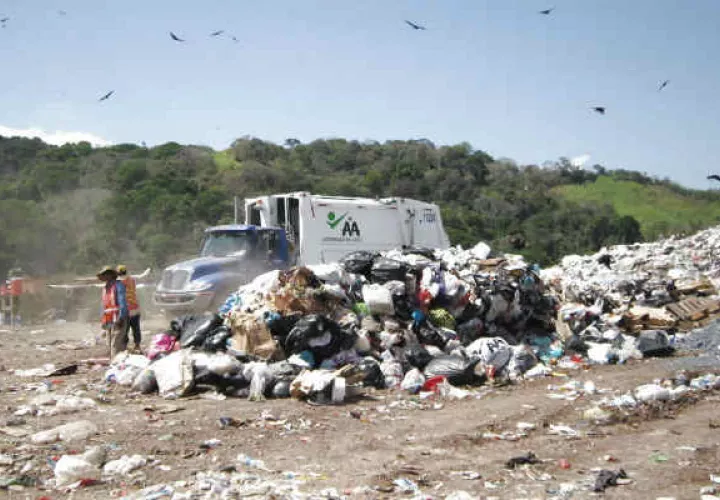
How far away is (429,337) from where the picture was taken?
795cm

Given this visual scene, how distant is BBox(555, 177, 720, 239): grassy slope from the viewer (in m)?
50.6

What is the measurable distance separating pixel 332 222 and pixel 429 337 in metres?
5.78

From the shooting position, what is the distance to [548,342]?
360 inches

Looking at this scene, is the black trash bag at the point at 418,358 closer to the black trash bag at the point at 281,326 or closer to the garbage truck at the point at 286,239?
the black trash bag at the point at 281,326

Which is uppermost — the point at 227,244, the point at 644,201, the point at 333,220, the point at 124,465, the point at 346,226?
the point at 644,201

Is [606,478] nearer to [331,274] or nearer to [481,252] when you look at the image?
[331,274]

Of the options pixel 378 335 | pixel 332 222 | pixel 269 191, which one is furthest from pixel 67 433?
pixel 269 191

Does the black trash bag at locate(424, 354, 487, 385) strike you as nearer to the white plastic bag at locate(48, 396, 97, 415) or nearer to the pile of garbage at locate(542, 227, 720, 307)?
the white plastic bag at locate(48, 396, 97, 415)

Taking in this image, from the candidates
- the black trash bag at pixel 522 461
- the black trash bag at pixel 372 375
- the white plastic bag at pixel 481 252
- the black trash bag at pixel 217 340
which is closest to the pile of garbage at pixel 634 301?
the white plastic bag at pixel 481 252

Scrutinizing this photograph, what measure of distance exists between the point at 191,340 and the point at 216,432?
95.1 inches

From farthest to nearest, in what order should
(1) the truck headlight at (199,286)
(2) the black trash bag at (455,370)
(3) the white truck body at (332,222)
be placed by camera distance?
(3) the white truck body at (332,222)
(1) the truck headlight at (199,286)
(2) the black trash bag at (455,370)

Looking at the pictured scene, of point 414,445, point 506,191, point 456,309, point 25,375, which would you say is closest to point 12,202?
point 25,375

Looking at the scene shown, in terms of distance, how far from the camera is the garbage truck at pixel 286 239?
1096cm

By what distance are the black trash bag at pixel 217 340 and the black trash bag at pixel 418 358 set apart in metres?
2.00
